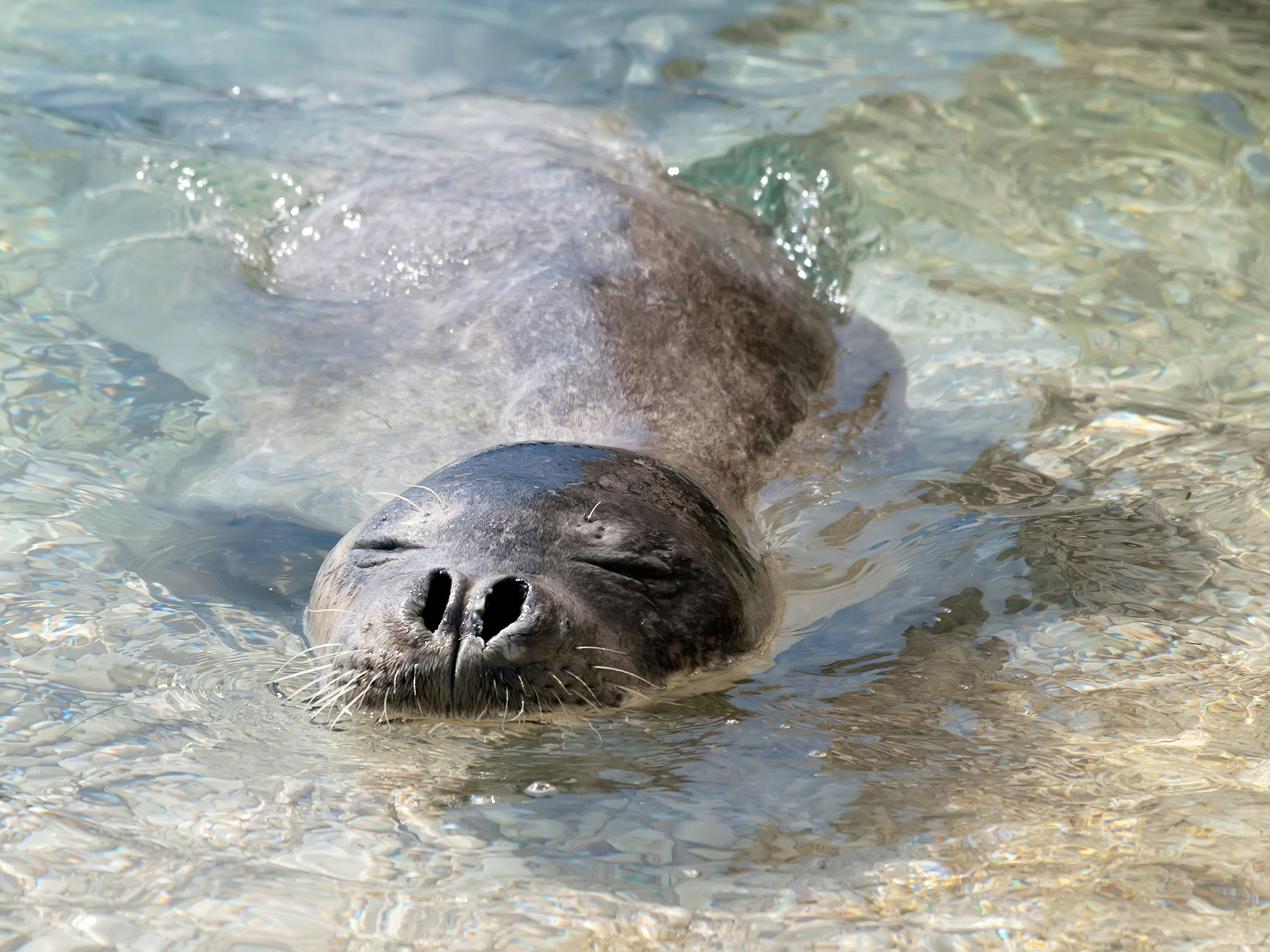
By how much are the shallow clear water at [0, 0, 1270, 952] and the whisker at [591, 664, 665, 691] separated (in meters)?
0.07

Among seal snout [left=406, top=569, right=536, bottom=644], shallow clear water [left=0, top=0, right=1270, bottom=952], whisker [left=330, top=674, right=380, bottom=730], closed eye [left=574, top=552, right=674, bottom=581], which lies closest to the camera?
shallow clear water [left=0, top=0, right=1270, bottom=952]

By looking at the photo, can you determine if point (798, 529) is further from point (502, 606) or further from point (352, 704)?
point (352, 704)

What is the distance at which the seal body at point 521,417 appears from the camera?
351 cm

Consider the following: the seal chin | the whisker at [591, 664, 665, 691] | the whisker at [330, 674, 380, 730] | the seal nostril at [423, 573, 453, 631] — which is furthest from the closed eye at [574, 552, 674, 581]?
the whisker at [330, 674, 380, 730]

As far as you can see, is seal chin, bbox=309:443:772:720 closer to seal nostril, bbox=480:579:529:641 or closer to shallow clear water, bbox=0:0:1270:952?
seal nostril, bbox=480:579:529:641

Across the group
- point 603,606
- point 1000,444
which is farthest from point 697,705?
point 1000,444

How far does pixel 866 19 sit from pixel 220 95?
14.8 feet

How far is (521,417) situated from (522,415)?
0.01 m

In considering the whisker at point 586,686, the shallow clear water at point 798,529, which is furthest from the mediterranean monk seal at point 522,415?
the shallow clear water at point 798,529

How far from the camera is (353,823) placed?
9.50 ft

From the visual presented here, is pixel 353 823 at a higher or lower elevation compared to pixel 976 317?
lower

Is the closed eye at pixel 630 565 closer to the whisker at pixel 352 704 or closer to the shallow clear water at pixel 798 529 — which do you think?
the shallow clear water at pixel 798 529

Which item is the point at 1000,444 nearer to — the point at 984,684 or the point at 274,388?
the point at 984,684

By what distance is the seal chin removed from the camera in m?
3.41
